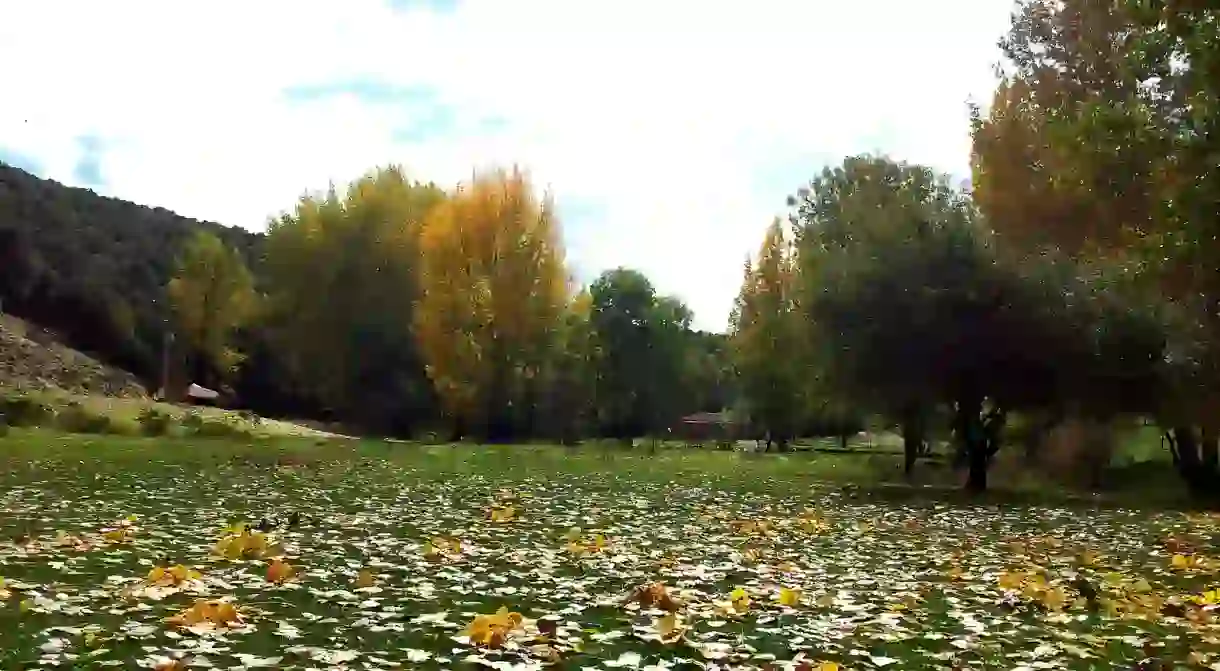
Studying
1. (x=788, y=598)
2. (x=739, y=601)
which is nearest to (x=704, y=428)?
(x=788, y=598)

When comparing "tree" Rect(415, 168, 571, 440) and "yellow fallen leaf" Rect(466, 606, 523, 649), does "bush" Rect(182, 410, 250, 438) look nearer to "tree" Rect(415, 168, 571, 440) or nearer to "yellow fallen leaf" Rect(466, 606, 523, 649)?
"tree" Rect(415, 168, 571, 440)

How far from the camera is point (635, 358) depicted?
76500mm

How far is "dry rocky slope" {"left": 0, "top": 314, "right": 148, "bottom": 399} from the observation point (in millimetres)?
56812

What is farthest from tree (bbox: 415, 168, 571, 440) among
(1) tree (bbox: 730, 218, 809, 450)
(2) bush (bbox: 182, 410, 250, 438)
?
(2) bush (bbox: 182, 410, 250, 438)

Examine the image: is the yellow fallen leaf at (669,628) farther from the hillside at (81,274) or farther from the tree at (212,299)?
the hillside at (81,274)

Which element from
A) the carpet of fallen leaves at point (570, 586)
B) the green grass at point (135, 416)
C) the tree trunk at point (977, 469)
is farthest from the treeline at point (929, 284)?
the green grass at point (135, 416)

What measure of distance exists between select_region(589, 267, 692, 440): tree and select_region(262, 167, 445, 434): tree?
21.9m

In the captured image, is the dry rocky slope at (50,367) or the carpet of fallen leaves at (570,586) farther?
the dry rocky slope at (50,367)

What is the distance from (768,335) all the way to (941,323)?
25017 mm

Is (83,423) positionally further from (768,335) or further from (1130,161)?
(1130,161)

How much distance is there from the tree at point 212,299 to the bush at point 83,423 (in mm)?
29399

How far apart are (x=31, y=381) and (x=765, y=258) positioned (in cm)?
3527

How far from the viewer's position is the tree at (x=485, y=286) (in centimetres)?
4462

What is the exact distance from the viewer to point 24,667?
5250 mm
